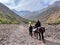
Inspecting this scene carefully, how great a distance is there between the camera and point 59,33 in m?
40.1

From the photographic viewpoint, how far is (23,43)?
2234 cm

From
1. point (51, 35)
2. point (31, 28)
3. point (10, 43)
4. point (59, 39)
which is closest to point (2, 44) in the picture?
point (10, 43)

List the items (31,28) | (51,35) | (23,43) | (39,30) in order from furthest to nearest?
(51,35), (31,28), (39,30), (23,43)

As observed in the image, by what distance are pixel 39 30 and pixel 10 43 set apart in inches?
324

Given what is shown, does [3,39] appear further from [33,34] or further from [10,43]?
[33,34]

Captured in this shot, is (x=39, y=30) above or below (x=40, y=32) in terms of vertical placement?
above

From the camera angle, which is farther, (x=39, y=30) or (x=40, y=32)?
(x=40, y=32)

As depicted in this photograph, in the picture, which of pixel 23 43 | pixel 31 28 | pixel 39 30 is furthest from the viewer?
pixel 31 28

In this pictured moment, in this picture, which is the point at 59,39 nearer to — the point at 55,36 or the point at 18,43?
the point at 55,36

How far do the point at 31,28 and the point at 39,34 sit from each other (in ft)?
9.19

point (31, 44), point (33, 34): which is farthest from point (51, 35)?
point (31, 44)

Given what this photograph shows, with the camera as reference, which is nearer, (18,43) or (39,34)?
(18,43)

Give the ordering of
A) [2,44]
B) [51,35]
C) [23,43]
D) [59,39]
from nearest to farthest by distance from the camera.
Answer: [2,44]
[23,43]
[59,39]
[51,35]

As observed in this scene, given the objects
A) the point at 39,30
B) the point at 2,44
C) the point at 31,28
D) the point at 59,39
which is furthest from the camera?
the point at 59,39
